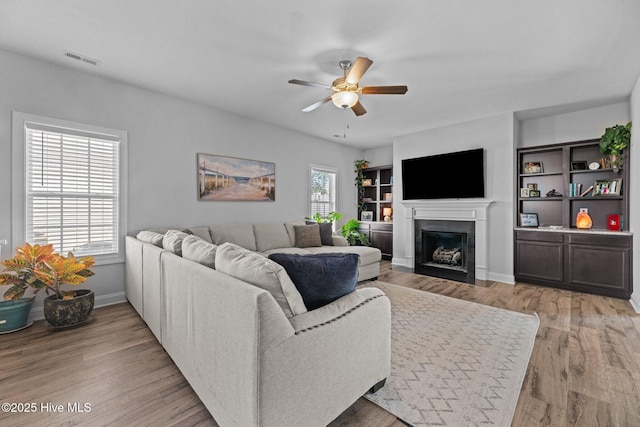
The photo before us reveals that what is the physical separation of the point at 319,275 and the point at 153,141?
3.32 m

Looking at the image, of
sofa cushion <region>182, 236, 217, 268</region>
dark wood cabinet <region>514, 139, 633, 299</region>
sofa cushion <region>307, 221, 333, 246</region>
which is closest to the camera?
sofa cushion <region>182, 236, 217, 268</region>

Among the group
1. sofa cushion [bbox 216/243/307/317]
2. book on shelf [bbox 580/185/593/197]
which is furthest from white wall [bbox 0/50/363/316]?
book on shelf [bbox 580/185/593/197]

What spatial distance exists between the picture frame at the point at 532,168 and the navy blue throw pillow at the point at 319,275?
443 cm

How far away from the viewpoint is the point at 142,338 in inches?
99.1

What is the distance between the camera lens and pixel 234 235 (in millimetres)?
4145

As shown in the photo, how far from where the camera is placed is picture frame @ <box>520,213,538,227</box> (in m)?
4.48

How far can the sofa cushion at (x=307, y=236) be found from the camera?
4.73 m

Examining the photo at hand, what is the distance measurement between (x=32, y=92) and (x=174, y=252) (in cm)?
242

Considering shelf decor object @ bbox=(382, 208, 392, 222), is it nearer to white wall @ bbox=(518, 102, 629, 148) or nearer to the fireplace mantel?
the fireplace mantel

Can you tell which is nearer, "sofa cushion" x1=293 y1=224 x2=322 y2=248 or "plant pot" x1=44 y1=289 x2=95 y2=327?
"plant pot" x1=44 y1=289 x2=95 y2=327

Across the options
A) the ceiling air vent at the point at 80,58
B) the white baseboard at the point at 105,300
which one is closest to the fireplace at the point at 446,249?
the white baseboard at the point at 105,300

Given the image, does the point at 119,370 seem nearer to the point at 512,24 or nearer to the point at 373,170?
the point at 512,24

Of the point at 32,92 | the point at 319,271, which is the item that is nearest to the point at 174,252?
the point at 319,271

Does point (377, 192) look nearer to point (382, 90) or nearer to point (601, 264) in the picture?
point (601, 264)
